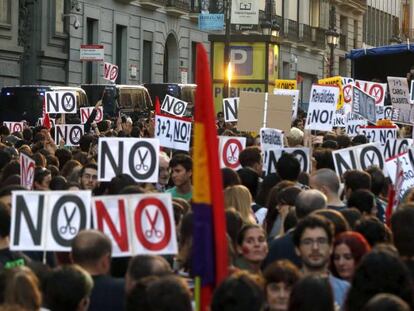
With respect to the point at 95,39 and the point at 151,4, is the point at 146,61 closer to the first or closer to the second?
the point at 151,4

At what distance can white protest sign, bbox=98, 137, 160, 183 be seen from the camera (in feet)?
43.4

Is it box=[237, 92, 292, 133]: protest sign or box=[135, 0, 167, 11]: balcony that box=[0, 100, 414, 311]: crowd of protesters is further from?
box=[135, 0, 167, 11]: balcony

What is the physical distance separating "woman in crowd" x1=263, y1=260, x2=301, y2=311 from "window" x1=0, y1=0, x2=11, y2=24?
33.6 m

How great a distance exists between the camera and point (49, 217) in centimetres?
938

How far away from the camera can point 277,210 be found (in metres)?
11.3

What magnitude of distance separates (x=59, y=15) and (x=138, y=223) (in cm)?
3563

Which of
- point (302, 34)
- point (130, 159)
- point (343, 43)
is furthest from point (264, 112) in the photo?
point (343, 43)

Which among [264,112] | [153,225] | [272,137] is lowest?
[153,225]

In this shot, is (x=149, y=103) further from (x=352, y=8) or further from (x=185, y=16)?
(x=352, y=8)

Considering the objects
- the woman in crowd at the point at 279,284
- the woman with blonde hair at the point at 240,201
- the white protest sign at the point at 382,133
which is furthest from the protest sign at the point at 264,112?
the woman in crowd at the point at 279,284

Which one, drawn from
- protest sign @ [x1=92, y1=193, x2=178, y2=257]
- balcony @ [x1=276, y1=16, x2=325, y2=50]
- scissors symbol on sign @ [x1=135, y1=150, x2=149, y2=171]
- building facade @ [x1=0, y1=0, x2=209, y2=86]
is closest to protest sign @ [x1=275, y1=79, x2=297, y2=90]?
building facade @ [x1=0, y1=0, x2=209, y2=86]

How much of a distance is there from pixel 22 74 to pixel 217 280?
3645 cm

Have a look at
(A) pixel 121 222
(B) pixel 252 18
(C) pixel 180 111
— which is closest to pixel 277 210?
(A) pixel 121 222

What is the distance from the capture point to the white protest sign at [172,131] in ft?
59.7
